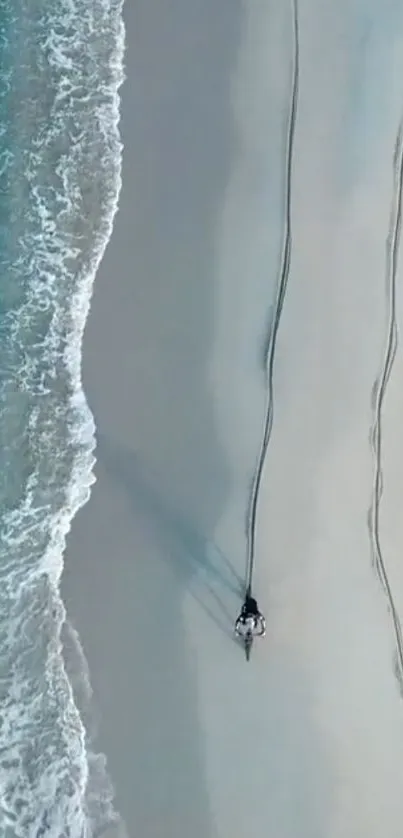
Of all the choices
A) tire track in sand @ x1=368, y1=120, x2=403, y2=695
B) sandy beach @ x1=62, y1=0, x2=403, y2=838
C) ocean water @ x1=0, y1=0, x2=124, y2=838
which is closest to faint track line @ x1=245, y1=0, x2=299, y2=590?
sandy beach @ x1=62, y1=0, x2=403, y2=838

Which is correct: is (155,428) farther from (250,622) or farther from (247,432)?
(250,622)

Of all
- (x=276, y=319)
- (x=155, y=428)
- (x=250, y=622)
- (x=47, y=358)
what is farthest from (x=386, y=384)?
(x=47, y=358)

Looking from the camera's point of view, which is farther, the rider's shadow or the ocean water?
the rider's shadow

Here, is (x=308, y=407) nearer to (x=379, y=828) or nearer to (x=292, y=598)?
(x=292, y=598)

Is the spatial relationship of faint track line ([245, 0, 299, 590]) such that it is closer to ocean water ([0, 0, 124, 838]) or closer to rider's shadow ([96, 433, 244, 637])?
rider's shadow ([96, 433, 244, 637])

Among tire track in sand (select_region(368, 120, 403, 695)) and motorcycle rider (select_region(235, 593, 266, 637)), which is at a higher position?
tire track in sand (select_region(368, 120, 403, 695))

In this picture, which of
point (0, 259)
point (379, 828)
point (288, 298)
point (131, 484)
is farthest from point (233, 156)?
point (379, 828)
